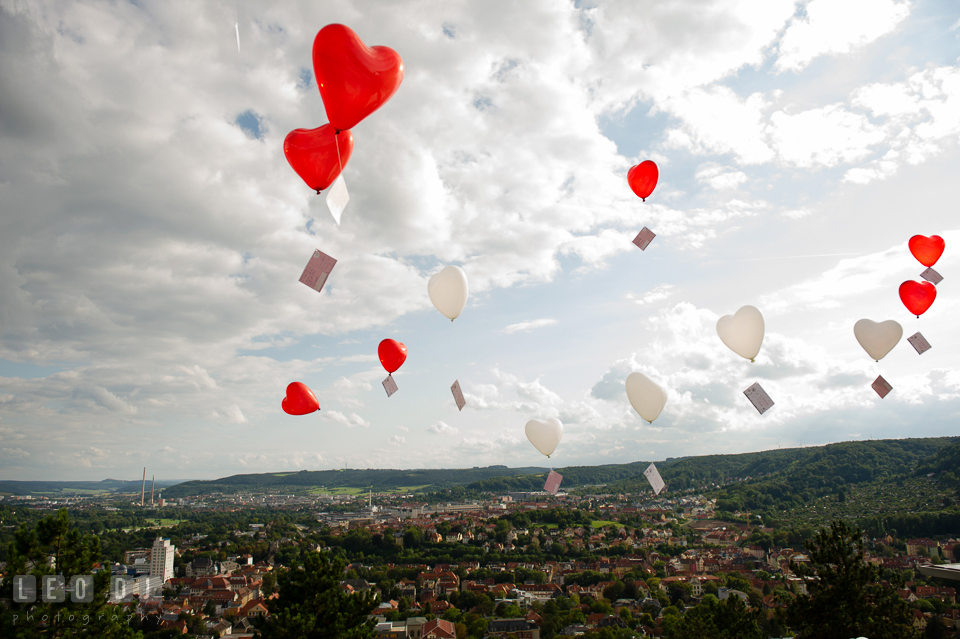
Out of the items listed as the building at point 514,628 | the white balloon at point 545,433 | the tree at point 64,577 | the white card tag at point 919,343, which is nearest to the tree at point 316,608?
the tree at point 64,577

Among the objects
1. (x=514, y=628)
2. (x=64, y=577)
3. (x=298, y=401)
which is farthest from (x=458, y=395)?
(x=514, y=628)

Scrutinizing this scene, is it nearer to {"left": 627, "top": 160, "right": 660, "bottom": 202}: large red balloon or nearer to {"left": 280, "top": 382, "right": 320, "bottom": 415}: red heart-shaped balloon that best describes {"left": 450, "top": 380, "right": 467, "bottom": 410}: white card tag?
{"left": 280, "top": 382, "right": 320, "bottom": 415}: red heart-shaped balloon

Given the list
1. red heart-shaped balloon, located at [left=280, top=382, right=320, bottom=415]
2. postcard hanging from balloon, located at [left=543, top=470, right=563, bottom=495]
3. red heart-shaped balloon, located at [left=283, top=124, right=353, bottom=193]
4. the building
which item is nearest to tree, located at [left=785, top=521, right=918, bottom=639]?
postcard hanging from balloon, located at [left=543, top=470, right=563, bottom=495]

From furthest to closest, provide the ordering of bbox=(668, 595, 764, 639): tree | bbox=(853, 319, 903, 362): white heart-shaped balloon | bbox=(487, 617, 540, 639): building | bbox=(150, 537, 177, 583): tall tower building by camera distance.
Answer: bbox=(150, 537, 177, 583): tall tower building, bbox=(487, 617, 540, 639): building, bbox=(668, 595, 764, 639): tree, bbox=(853, 319, 903, 362): white heart-shaped balloon

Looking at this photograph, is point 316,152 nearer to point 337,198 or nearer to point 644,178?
point 337,198

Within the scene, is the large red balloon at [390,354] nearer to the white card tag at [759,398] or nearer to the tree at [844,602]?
the white card tag at [759,398]

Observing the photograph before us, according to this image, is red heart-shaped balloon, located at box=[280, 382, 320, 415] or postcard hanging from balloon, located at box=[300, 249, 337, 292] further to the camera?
red heart-shaped balloon, located at box=[280, 382, 320, 415]

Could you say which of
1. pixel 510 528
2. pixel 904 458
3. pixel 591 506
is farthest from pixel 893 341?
pixel 904 458

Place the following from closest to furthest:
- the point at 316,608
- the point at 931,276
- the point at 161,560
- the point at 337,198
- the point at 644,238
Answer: the point at 337,198
the point at 644,238
the point at 931,276
the point at 316,608
the point at 161,560
